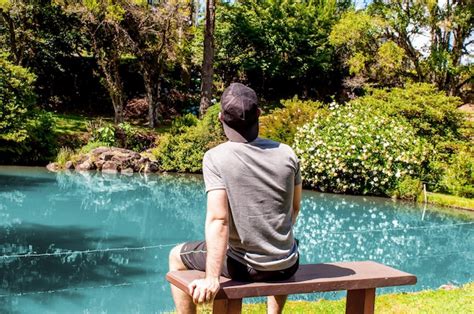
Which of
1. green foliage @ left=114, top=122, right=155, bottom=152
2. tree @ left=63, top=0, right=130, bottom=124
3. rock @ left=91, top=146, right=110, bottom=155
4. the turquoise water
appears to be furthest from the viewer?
tree @ left=63, top=0, right=130, bottom=124

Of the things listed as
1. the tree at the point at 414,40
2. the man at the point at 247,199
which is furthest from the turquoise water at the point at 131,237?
the tree at the point at 414,40

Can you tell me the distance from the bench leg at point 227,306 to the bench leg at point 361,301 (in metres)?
0.79

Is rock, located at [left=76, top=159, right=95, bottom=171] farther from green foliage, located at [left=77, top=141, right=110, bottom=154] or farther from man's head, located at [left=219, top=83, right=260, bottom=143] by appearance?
man's head, located at [left=219, top=83, right=260, bottom=143]

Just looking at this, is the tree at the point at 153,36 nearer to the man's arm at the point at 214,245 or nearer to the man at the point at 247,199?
the man at the point at 247,199

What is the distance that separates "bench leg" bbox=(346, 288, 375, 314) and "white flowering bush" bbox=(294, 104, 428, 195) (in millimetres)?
10095

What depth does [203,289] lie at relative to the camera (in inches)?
91.4

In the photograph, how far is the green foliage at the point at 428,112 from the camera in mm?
14969

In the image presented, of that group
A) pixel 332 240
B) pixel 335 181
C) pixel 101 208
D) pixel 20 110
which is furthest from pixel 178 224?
pixel 20 110

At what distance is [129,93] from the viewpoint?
22438mm

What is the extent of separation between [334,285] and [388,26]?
1817 centimetres

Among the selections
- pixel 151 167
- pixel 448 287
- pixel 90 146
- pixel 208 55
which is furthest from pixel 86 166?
pixel 448 287

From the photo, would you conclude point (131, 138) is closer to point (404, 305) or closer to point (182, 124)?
point (182, 124)

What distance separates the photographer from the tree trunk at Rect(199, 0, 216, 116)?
743 inches

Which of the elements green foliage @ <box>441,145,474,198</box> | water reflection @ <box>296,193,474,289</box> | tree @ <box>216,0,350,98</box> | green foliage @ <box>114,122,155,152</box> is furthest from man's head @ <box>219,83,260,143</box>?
tree @ <box>216,0,350,98</box>
